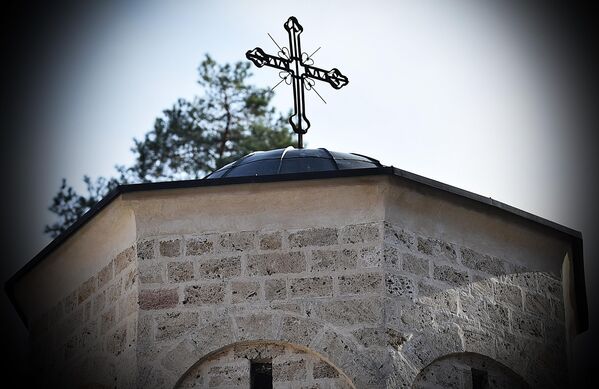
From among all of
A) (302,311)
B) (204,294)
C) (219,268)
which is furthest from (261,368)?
(219,268)

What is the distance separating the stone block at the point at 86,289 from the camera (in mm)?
8945

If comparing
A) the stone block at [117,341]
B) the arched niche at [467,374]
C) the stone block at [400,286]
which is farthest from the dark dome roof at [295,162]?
the arched niche at [467,374]

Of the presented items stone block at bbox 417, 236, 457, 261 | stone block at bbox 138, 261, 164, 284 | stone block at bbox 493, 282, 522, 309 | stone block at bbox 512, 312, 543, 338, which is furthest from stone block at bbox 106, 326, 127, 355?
stone block at bbox 512, 312, 543, 338

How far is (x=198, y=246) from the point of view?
8359 millimetres

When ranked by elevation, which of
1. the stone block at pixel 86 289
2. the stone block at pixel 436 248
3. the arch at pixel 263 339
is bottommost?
the arch at pixel 263 339

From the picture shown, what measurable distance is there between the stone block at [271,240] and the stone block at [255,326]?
49 centimetres

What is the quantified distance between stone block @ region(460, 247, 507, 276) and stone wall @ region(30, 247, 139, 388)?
7.80 ft

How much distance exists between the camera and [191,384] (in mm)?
8039

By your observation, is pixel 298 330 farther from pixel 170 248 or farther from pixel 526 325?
pixel 526 325

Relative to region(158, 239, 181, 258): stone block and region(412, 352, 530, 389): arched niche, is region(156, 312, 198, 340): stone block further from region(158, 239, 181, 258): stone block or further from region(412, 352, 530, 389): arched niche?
region(412, 352, 530, 389): arched niche

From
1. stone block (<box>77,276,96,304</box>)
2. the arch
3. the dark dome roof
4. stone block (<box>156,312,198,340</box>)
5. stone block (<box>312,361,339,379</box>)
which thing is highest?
the dark dome roof

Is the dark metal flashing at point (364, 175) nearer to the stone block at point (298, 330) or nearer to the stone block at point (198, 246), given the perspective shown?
the stone block at point (198, 246)

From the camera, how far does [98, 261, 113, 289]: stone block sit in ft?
28.8

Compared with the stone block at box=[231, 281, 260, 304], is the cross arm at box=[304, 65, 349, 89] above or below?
above
